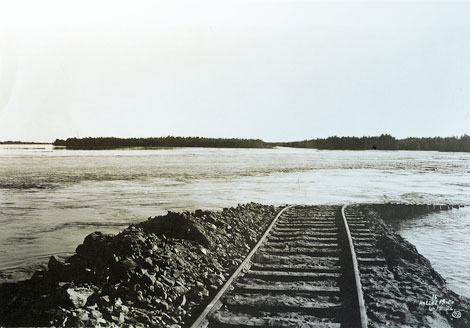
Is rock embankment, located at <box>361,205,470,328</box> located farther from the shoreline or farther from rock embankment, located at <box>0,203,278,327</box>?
rock embankment, located at <box>0,203,278,327</box>

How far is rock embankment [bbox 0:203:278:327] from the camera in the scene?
4441 millimetres

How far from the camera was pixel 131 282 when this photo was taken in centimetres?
521

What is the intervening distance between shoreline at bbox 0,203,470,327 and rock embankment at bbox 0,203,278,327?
0.4 inches

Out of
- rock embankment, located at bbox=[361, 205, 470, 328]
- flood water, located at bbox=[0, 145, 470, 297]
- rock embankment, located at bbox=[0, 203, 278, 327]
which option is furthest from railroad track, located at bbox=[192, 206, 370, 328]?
flood water, located at bbox=[0, 145, 470, 297]

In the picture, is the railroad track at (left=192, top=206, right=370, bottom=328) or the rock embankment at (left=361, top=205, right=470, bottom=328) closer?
the railroad track at (left=192, top=206, right=370, bottom=328)

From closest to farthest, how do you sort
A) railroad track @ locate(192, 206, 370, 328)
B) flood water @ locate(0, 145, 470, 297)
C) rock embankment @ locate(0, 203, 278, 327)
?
railroad track @ locate(192, 206, 370, 328), rock embankment @ locate(0, 203, 278, 327), flood water @ locate(0, 145, 470, 297)

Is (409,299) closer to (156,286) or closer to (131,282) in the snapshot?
(156,286)

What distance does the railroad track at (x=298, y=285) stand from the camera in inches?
170

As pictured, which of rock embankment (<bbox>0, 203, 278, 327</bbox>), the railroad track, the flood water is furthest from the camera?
the flood water

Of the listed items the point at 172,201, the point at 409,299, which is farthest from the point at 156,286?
the point at 172,201

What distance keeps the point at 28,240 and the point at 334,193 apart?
1423 cm

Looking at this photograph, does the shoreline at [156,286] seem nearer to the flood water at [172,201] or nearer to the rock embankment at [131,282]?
the rock embankment at [131,282]

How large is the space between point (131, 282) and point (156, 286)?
0.34m

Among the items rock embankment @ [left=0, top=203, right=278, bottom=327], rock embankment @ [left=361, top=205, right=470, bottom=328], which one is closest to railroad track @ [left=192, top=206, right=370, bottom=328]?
rock embankment @ [left=361, top=205, right=470, bottom=328]
